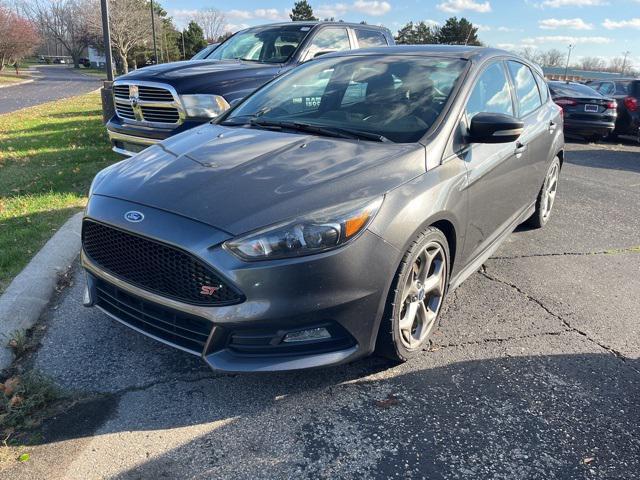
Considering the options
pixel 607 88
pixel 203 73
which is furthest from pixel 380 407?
pixel 607 88

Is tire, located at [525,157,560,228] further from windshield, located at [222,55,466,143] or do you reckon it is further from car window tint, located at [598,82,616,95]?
car window tint, located at [598,82,616,95]

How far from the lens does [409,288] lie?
2854 mm

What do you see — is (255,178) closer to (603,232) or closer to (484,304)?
(484,304)

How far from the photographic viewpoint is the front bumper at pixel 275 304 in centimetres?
232

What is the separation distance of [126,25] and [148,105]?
47510mm

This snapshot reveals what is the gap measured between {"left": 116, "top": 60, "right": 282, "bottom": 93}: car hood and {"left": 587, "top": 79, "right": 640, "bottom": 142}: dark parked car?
33.1ft

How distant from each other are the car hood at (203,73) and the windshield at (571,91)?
28.4ft

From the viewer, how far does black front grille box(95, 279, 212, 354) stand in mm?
2461

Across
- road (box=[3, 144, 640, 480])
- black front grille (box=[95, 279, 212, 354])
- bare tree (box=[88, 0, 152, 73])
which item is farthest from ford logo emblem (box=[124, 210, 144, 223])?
bare tree (box=[88, 0, 152, 73])

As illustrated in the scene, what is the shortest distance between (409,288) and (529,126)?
2314mm

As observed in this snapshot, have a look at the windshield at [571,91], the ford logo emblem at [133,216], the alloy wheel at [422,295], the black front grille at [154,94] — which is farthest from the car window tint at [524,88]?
the windshield at [571,91]

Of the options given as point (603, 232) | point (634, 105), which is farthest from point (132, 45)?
point (603, 232)

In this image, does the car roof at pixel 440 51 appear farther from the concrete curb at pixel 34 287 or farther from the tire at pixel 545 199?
the concrete curb at pixel 34 287

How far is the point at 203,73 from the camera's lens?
619 cm
